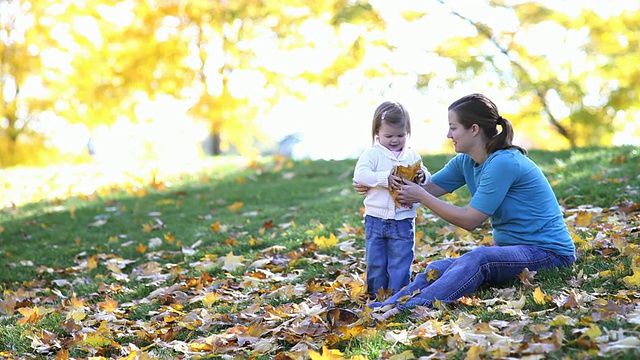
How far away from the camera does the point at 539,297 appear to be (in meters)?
3.51

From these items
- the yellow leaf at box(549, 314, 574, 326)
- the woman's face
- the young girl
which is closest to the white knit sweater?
the young girl

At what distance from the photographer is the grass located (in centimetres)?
328

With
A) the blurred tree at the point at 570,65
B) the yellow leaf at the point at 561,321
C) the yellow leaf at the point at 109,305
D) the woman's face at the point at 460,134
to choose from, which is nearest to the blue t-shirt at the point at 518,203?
the woman's face at the point at 460,134

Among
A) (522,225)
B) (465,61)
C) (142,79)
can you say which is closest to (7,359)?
(522,225)

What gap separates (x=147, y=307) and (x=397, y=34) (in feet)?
34.8

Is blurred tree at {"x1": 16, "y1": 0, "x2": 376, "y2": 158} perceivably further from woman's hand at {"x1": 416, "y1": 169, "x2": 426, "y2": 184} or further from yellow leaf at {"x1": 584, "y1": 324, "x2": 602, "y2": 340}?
yellow leaf at {"x1": 584, "y1": 324, "x2": 602, "y2": 340}

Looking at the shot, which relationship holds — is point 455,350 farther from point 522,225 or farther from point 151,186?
point 151,186

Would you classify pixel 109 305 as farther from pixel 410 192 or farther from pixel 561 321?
pixel 561 321

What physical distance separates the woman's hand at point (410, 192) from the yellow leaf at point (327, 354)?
3.47ft

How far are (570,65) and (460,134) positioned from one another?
35.7ft

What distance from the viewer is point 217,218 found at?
24.8 feet

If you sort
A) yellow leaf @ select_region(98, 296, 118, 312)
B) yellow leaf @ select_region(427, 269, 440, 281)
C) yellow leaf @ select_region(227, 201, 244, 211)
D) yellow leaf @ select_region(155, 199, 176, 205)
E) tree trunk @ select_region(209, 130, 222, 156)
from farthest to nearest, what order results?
1. tree trunk @ select_region(209, 130, 222, 156)
2. yellow leaf @ select_region(155, 199, 176, 205)
3. yellow leaf @ select_region(227, 201, 244, 211)
4. yellow leaf @ select_region(98, 296, 118, 312)
5. yellow leaf @ select_region(427, 269, 440, 281)

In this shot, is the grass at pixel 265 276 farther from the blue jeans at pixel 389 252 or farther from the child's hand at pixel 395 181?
the child's hand at pixel 395 181

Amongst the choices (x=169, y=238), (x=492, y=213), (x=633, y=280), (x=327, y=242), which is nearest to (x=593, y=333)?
(x=633, y=280)
